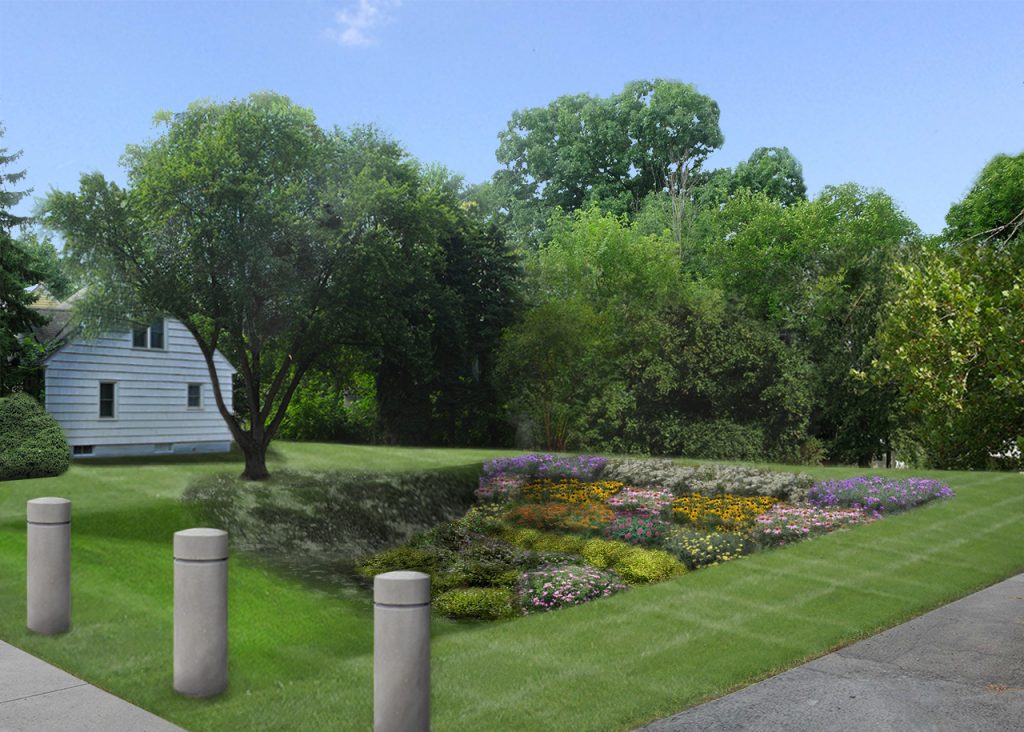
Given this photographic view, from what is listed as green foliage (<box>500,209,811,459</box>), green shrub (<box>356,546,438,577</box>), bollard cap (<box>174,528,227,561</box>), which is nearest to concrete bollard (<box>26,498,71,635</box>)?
bollard cap (<box>174,528,227,561</box>)

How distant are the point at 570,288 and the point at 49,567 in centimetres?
2971

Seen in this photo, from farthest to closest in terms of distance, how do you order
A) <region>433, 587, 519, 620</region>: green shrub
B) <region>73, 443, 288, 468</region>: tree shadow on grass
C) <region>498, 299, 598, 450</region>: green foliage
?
<region>498, 299, 598, 450</region>: green foliage < <region>73, 443, 288, 468</region>: tree shadow on grass < <region>433, 587, 519, 620</region>: green shrub

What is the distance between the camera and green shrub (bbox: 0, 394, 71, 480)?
17984mm

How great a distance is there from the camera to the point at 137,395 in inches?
917

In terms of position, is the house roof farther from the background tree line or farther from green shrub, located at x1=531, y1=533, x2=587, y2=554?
green shrub, located at x1=531, y1=533, x2=587, y2=554

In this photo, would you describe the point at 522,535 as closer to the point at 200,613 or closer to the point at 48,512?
the point at 48,512

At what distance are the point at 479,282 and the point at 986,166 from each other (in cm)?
2032

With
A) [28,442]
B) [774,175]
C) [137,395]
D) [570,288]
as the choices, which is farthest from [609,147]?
[28,442]

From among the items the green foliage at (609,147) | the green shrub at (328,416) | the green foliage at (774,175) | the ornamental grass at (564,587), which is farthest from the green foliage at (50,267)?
the green foliage at (774,175)

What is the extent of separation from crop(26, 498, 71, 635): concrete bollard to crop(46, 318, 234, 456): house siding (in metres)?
14.3

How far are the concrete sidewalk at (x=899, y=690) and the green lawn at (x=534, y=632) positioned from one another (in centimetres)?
28

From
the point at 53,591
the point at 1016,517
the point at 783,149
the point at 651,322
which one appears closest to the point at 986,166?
the point at 651,322

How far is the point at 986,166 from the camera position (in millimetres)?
34344

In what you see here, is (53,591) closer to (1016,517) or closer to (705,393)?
(1016,517)
